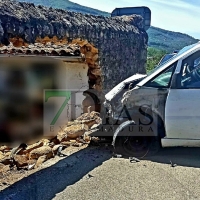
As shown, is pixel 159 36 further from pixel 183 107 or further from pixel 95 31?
pixel 183 107

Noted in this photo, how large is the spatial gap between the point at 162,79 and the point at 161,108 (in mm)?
452

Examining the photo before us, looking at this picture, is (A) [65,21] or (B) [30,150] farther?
(A) [65,21]

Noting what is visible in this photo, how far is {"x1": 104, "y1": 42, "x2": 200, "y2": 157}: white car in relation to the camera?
4859mm

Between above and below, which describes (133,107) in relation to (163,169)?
above

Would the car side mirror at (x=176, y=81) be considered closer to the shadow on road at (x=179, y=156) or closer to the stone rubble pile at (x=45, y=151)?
the shadow on road at (x=179, y=156)

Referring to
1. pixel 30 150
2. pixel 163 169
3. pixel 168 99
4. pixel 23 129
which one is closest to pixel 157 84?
pixel 168 99

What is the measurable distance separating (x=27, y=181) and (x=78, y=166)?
806 mm

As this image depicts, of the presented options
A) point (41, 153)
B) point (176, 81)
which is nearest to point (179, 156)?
point (176, 81)

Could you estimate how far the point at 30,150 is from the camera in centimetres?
641

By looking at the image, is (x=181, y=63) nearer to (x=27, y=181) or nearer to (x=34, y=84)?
(x=27, y=181)

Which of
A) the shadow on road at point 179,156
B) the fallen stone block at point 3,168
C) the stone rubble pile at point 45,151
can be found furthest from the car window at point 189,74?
the fallen stone block at point 3,168

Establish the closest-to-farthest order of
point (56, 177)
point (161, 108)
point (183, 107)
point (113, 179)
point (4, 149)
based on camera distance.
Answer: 1. point (113, 179)
2. point (56, 177)
3. point (183, 107)
4. point (161, 108)
5. point (4, 149)

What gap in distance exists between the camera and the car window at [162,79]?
5.00m

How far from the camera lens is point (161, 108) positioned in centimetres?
500
